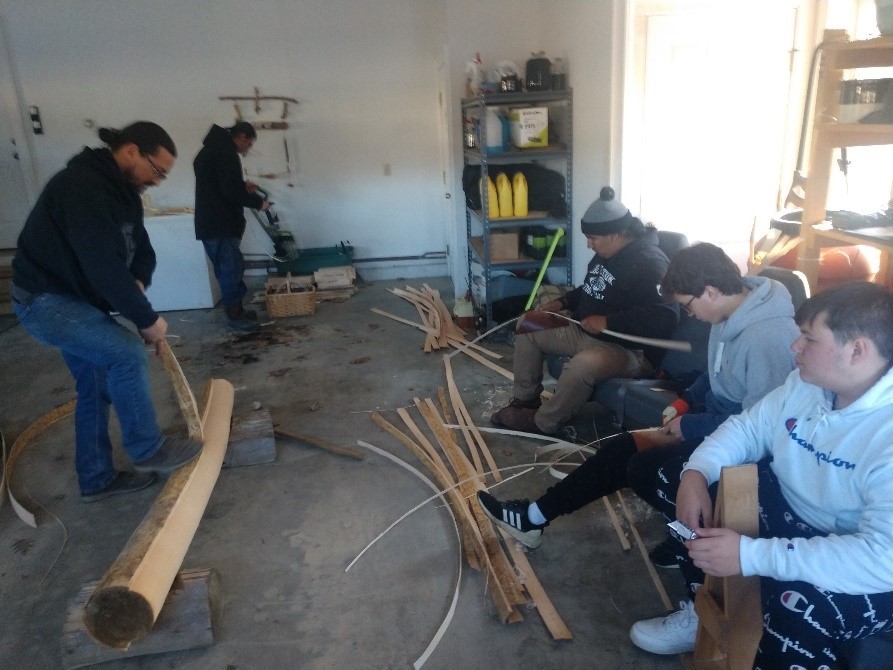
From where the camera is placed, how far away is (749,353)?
6.66ft

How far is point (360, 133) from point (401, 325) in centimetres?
253

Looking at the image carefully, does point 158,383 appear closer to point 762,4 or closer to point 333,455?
point 333,455

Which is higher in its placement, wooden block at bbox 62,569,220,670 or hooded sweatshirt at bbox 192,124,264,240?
hooded sweatshirt at bbox 192,124,264,240

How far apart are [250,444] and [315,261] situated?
3925 millimetres

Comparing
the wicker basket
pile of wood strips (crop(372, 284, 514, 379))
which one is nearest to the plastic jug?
pile of wood strips (crop(372, 284, 514, 379))

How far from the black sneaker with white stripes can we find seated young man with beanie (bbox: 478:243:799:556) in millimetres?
12

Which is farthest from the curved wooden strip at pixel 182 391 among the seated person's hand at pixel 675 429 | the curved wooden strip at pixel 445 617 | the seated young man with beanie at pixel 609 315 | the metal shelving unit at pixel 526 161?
the metal shelving unit at pixel 526 161

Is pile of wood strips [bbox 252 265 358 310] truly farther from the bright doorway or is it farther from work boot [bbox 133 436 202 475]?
work boot [bbox 133 436 202 475]

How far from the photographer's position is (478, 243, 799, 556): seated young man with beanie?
2014 mm

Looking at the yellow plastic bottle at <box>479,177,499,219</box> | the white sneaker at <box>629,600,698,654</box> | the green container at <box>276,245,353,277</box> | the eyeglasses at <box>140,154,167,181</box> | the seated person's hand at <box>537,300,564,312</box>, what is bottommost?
the white sneaker at <box>629,600,698,654</box>

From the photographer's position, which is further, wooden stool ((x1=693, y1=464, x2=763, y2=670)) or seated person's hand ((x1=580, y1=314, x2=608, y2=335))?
seated person's hand ((x1=580, y1=314, x2=608, y2=335))

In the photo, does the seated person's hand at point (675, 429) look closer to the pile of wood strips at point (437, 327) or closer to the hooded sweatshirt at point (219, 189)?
the pile of wood strips at point (437, 327)

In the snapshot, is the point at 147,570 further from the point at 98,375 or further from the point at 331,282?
the point at 331,282

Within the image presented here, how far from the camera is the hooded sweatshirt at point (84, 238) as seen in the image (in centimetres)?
249
